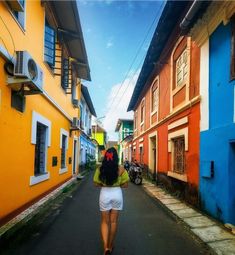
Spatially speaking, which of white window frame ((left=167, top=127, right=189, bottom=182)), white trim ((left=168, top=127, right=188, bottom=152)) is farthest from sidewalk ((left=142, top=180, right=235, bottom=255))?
white trim ((left=168, top=127, right=188, bottom=152))

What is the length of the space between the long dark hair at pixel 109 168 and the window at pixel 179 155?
505 cm

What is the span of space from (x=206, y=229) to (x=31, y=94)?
4368 millimetres

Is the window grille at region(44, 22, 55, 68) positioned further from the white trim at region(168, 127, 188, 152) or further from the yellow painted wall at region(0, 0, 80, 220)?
the white trim at region(168, 127, 188, 152)

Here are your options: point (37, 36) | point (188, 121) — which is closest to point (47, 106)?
point (37, 36)

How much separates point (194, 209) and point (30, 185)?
4.05 meters

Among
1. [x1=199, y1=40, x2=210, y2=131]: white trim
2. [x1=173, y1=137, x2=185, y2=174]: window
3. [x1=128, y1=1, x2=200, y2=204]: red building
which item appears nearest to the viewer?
[x1=199, y1=40, x2=210, y2=131]: white trim

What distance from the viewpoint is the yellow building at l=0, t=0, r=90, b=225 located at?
4969 millimetres

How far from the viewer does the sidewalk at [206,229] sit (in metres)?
4.30

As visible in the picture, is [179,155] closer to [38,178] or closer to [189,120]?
[189,120]

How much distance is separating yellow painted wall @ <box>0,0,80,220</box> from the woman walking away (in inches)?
75.3

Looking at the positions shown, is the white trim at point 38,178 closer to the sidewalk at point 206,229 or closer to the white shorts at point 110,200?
the white shorts at point 110,200

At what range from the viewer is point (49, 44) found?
8219mm

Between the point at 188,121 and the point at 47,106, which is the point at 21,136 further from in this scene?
the point at 188,121

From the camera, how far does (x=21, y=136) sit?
595cm
